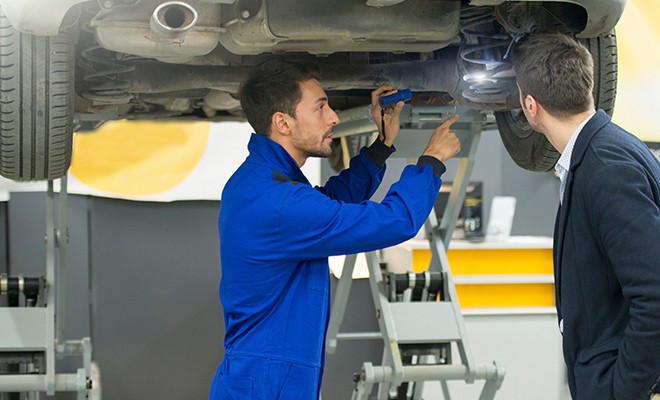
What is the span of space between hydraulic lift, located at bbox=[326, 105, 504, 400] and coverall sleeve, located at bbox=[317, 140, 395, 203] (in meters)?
0.47

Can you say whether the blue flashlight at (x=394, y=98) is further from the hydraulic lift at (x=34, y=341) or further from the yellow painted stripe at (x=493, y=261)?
the yellow painted stripe at (x=493, y=261)

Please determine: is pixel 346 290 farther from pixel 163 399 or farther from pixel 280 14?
pixel 280 14

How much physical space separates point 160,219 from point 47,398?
3.90 ft

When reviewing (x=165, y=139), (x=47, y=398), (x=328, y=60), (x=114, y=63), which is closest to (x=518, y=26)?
(x=328, y=60)

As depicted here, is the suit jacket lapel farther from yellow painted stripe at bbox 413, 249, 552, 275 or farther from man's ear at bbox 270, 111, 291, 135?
yellow painted stripe at bbox 413, 249, 552, 275

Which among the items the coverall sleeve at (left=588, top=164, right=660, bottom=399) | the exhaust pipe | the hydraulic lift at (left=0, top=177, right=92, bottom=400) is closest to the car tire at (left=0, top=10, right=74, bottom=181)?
the exhaust pipe

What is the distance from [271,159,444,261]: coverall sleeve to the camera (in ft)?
6.35

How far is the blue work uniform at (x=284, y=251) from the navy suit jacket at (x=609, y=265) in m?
0.41

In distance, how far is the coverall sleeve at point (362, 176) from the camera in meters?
2.37

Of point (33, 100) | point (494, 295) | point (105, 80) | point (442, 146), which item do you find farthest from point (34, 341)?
point (494, 295)

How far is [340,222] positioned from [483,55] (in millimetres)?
787

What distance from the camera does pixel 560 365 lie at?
4629mm

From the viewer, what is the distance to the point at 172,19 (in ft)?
6.03

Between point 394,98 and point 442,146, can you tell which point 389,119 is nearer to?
point 394,98
